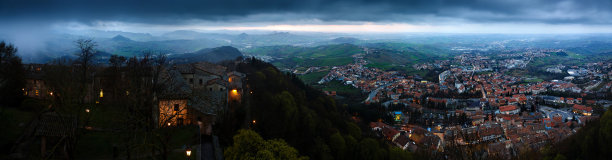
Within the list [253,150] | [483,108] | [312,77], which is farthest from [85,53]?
[312,77]

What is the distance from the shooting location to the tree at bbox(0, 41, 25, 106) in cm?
1986

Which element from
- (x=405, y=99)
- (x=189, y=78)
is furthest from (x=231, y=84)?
(x=405, y=99)

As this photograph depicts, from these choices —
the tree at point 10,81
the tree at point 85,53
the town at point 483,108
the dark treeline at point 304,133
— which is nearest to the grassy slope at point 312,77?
the town at point 483,108

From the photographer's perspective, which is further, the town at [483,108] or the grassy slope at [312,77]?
the grassy slope at [312,77]

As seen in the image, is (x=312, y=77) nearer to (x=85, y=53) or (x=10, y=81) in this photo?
(x=10, y=81)

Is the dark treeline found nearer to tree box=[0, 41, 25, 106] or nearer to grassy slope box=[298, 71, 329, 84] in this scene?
tree box=[0, 41, 25, 106]

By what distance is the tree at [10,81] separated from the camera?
19.9 meters

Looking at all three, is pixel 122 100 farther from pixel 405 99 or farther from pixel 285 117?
pixel 405 99

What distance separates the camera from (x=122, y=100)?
13.8 meters

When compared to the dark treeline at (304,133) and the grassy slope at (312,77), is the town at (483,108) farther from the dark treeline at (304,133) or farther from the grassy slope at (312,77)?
the dark treeline at (304,133)

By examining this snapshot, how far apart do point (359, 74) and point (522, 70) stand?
70.7 metres

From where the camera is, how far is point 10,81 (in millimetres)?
20281

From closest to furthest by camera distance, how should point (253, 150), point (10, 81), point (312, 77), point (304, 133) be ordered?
1. point (253, 150)
2. point (10, 81)
3. point (304, 133)
4. point (312, 77)

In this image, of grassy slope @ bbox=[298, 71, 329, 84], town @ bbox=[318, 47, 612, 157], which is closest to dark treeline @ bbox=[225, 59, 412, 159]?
town @ bbox=[318, 47, 612, 157]
